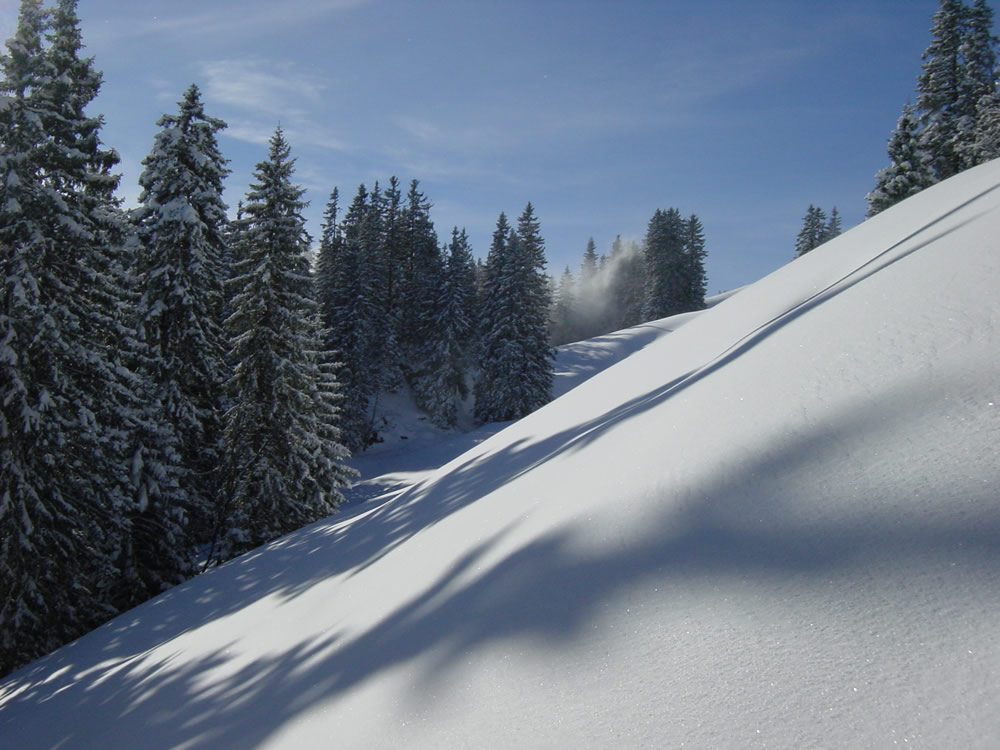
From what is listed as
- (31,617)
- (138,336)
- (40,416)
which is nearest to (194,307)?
(138,336)

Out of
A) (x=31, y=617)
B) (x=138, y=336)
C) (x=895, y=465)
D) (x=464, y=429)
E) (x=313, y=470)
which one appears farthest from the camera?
(x=464, y=429)

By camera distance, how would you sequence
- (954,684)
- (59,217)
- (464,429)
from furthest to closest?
(464,429), (59,217), (954,684)

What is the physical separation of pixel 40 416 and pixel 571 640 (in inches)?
558

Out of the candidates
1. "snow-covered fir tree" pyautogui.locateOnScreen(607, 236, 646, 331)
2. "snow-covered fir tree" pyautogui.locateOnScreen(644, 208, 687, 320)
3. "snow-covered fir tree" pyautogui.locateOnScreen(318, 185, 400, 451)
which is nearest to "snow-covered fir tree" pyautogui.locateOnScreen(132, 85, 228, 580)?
"snow-covered fir tree" pyautogui.locateOnScreen(318, 185, 400, 451)

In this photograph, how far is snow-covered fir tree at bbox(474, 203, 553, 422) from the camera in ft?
126

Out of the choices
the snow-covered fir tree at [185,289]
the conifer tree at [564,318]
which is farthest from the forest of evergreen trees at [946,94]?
the conifer tree at [564,318]

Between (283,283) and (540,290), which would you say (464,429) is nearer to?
(540,290)

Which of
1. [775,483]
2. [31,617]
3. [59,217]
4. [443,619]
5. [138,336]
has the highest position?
[59,217]

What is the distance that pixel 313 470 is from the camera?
18578 millimetres

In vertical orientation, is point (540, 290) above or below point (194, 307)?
above

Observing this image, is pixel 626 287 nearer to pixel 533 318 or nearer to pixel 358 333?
pixel 533 318

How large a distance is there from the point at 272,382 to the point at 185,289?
12.4ft

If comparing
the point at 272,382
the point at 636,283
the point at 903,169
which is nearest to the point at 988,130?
the point at 903,169

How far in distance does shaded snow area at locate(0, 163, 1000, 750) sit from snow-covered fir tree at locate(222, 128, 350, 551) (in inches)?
455
